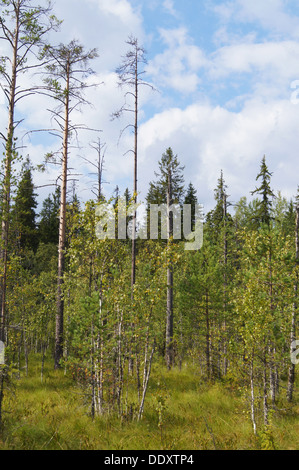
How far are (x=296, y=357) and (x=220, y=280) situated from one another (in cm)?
411

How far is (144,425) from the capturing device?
7043 millimetres

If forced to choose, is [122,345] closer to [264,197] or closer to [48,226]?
[264,197]

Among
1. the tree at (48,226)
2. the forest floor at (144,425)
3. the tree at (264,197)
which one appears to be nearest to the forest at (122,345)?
the forest floor at (144,425)

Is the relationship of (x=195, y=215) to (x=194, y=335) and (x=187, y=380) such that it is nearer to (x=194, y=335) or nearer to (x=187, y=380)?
(x=194, y=335)

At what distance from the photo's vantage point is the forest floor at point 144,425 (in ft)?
20.0

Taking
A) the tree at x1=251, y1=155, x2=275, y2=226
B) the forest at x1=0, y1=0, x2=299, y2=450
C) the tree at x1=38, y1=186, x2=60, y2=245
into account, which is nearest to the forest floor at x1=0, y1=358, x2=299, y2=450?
the forest at x1=0, y1=0, x2=299, y2=450

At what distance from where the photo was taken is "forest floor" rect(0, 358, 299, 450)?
241 inches

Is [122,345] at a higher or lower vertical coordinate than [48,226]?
lower

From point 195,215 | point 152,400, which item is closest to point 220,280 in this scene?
point 152,400

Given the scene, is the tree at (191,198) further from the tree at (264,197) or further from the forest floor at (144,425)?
the forest floor at (144,425)

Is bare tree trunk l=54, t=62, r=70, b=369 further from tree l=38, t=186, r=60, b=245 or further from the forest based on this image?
tree l=38, t=186, r=60, b=245

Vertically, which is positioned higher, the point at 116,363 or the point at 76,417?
the point at 116,363

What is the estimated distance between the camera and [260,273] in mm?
A: 10820

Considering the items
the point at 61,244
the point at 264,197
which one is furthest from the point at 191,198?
the point at 61,244
